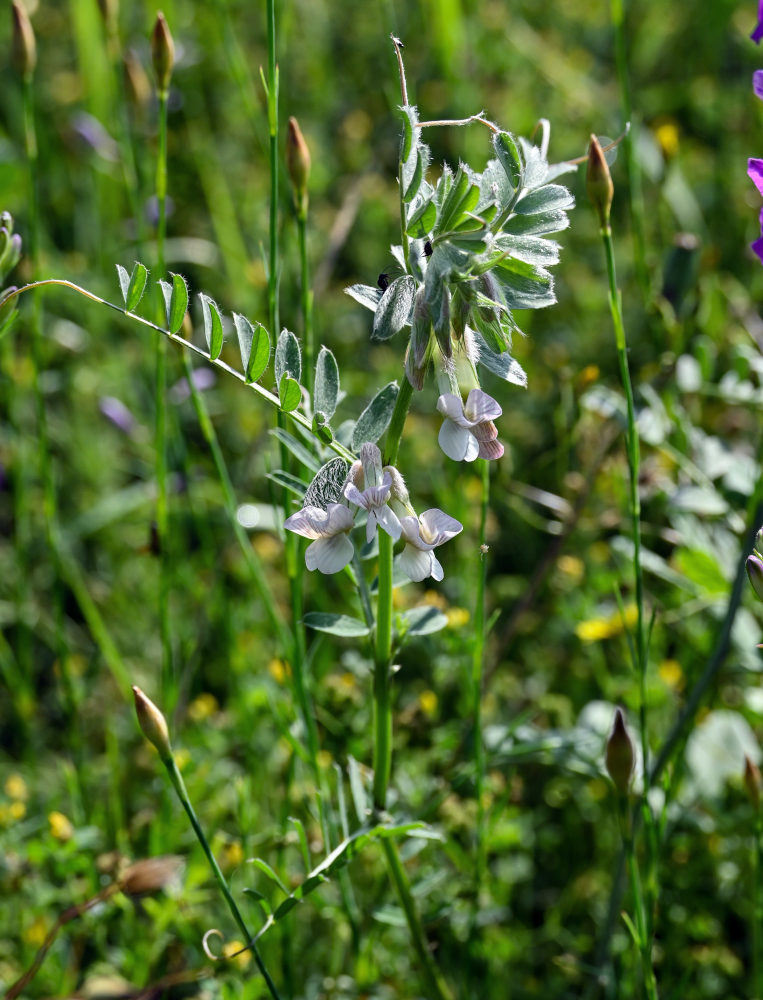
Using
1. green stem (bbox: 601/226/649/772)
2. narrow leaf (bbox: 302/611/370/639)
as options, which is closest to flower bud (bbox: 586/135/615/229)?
green stem (bbox: 601/226/649/772)

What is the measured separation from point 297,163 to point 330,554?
493mm

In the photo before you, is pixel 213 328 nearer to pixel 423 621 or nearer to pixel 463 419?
pixel 463 419

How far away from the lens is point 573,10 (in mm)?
3352

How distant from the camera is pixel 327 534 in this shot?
0.87m

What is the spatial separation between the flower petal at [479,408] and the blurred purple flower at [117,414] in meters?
1.49

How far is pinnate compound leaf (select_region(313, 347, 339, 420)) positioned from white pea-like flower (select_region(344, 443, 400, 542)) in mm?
136

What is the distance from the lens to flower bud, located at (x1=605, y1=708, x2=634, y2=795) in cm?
102

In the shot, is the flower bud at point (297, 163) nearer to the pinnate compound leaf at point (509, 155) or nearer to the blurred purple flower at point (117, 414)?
the pinnate compound leaf at point (509, 155)

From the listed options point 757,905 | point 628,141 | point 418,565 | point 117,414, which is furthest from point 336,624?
point 117,414

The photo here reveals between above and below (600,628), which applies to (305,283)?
above

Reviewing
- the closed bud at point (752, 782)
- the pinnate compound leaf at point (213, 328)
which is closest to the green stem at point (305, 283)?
the pinnate compound leaf at point (213, 328)

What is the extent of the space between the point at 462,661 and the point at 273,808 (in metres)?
0.41

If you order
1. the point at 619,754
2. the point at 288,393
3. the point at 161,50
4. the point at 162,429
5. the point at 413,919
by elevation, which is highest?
the point at 161,50

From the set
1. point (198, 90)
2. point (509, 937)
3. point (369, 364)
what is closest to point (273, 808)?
Result: point (509, 937)
